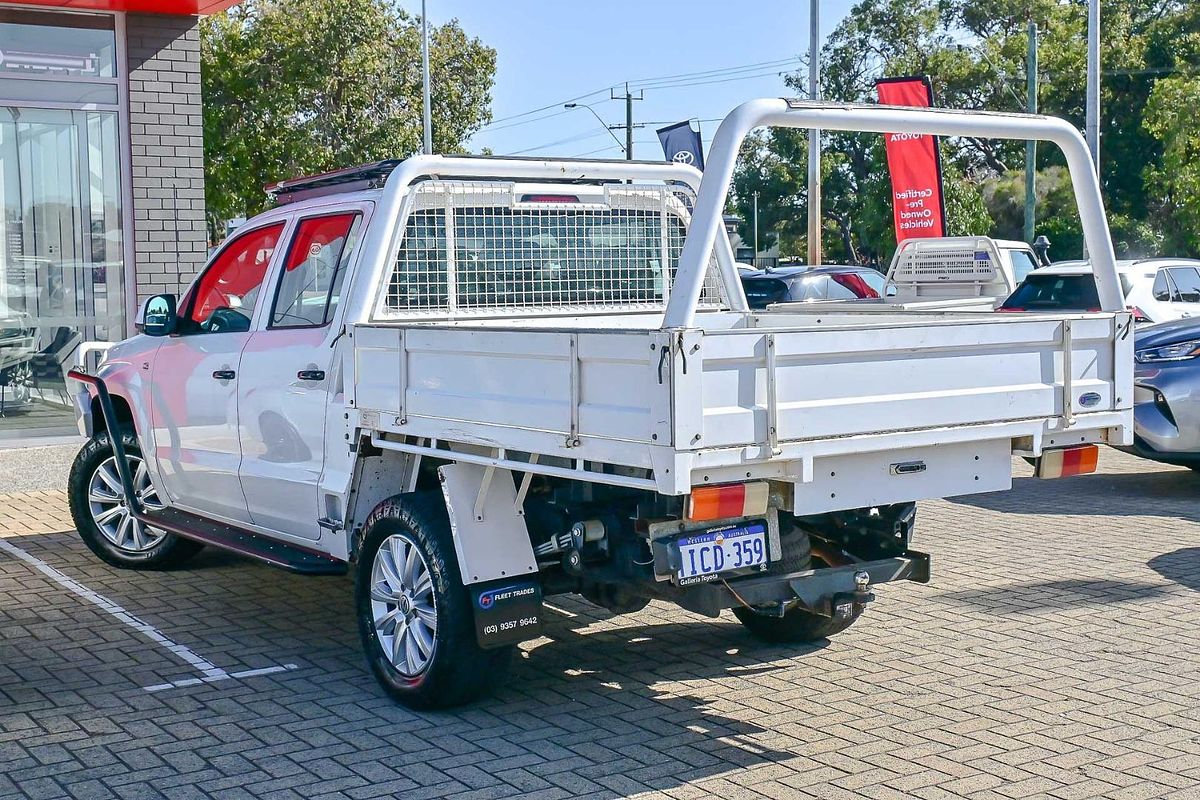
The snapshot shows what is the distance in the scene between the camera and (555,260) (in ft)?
22.9

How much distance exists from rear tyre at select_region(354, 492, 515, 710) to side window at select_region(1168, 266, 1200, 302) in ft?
33.8

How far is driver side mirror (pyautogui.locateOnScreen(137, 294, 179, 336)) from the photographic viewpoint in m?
7.32

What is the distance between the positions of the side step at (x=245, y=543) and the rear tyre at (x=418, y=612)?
51 cm

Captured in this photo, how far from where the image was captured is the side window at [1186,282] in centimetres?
1378

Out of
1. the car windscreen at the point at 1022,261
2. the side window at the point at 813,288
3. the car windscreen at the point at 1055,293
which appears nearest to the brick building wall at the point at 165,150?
the car windscreen at the point at 1055,293

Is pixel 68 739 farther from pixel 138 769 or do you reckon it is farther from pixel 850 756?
pixel 850 756

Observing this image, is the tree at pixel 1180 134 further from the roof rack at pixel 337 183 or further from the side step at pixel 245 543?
the side step at pixel 245 543

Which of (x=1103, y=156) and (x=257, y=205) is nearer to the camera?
(x=257, y=205)

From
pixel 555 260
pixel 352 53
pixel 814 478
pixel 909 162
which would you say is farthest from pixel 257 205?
pixel 814 478

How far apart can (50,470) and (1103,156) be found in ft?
145

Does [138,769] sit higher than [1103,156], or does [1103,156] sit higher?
[1103,156]

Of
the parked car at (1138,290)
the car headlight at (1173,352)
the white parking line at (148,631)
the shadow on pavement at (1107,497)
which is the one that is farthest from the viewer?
the parked car at (1138,290)

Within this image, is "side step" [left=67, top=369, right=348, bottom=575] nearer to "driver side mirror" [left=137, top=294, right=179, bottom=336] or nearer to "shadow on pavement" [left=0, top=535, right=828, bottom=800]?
"shadow on pavement" [left=0, top=535, right=828, bottom=800]

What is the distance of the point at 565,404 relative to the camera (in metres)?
4.84
